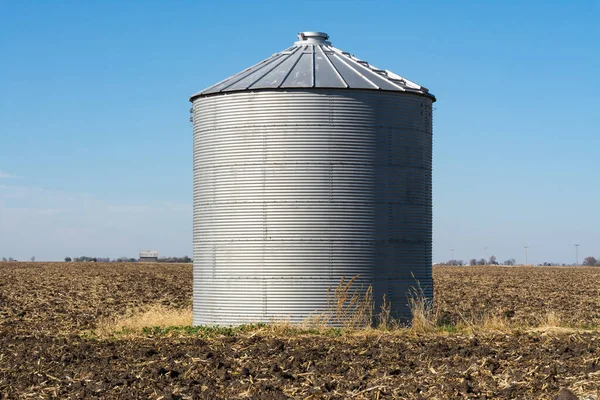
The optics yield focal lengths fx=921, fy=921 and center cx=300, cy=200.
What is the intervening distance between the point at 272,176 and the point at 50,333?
6421 mm

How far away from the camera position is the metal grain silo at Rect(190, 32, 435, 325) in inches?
757

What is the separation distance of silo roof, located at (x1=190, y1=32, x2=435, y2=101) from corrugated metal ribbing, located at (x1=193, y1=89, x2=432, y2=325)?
0.23m

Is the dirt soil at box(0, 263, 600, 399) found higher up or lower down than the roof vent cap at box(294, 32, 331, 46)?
lower down

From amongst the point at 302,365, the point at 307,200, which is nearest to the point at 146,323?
the point at 307,200

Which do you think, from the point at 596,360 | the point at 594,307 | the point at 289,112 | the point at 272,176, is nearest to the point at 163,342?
the point at 272,176

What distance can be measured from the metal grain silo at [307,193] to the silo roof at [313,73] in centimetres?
6

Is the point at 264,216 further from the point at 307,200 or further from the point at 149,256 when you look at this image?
the point at 149,256

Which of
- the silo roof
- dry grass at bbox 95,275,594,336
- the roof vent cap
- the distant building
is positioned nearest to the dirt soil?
dry grass at bbox 95,275,594,336

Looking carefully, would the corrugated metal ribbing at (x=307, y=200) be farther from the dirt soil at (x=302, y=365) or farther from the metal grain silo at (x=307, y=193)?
the dirt soil at (x=302, y=365)

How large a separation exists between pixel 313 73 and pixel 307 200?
294 cm

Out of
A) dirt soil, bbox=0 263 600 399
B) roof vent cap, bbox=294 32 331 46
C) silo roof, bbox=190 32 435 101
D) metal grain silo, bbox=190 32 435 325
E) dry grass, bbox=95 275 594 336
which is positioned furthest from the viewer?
roof vent cap, bbox=294 32 331 46

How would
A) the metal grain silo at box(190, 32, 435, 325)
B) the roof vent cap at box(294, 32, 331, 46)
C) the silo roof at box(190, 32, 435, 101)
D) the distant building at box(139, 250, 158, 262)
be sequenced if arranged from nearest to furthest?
the metal grain silo at box(190, 32, 435, 325) < the silo roof at box(190, 32, 435, 101) < the roof vent cap at box(294, 32, 331, 46) < the distant building at box(139, 250, 158, 262)

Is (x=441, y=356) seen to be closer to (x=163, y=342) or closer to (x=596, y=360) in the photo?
(x=596, y=360)

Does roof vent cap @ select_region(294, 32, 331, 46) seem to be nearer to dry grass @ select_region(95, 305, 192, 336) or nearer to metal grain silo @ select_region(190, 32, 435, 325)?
metal grain silo @ select_region(190, 32, 435, 325)
